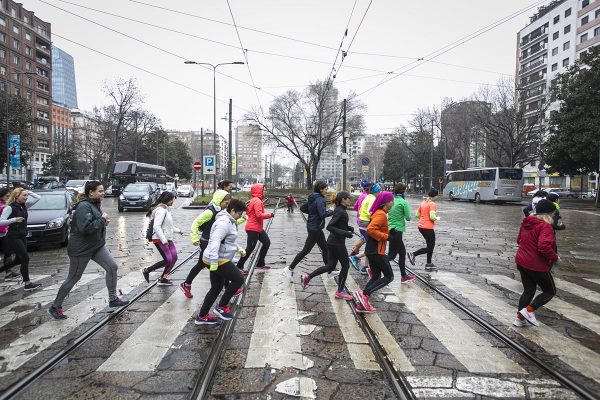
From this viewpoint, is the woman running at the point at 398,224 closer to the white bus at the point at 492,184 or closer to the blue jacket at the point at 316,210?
the blue jacket at the point at 316,210

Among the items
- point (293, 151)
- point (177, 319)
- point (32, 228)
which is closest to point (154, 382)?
point (177, 319)

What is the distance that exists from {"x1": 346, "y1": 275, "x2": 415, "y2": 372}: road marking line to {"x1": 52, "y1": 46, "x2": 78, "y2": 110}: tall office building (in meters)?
168

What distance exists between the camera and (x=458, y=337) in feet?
14.9

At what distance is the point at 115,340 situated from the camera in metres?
4.38

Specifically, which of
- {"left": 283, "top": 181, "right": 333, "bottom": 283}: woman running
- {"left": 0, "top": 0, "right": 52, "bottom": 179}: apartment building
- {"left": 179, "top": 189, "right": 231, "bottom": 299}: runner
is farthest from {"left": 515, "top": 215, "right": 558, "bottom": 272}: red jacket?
{"left": 0, "top": 0, "right": 52, "bottom": 179}: apartment building

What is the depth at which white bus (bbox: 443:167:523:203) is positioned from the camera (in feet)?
108

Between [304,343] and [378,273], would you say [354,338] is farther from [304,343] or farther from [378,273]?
[378,273]

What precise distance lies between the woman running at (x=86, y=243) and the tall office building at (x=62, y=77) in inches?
6536

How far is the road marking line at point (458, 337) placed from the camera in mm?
3849

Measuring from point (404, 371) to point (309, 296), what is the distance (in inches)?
101

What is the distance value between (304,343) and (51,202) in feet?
33.3

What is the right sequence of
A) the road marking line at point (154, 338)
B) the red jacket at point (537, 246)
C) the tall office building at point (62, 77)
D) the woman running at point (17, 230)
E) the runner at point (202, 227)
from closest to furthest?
the road marking line at point (154, 338) < the red jacket at point (537, 246) < the runner at point (202, 227) < the woman running at point (17, 230) < the tall office building at point (62, 77)

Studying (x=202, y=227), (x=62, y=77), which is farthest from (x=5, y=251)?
(x=62, y=77)

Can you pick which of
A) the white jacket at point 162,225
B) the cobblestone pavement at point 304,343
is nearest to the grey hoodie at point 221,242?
the cobblestone pavement at point 304,343
